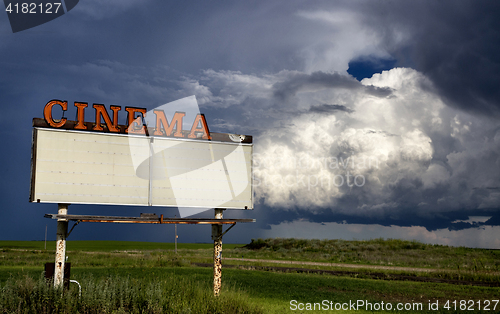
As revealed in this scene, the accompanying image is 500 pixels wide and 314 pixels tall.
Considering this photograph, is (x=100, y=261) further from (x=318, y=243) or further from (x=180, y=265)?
(x=318, y=243)

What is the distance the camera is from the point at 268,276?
86.4 ft

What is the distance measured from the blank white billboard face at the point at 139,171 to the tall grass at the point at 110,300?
3.12 meters

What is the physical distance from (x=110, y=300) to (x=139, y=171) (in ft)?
16.1

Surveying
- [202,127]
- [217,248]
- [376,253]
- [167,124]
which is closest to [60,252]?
[217,248]

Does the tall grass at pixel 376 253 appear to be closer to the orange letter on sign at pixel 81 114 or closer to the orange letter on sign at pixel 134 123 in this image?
the orange letter on sign at pixel 134 123

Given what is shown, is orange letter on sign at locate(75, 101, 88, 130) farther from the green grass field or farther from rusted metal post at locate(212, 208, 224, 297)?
rusted metal post at locate(212, 208, 224, 297)

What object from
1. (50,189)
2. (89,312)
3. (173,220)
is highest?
(50,189)

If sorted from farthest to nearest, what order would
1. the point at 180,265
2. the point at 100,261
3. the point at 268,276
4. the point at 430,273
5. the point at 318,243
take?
the point at 318,243, the point at 100,261, the point at 180,265, the point at 430,273, the point at 268,276

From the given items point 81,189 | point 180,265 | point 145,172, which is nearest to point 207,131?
point 145,172

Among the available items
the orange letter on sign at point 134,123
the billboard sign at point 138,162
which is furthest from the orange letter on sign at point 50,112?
the orange letter on sign at point 134,123

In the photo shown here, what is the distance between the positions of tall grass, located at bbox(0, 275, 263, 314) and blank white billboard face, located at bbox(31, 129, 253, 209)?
10.2 ft

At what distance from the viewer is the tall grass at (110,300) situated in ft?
35.2

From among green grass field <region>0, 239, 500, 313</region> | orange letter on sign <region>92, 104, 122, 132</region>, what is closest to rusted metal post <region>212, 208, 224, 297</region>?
green grass field <region>0, 239, 500, 313</region>

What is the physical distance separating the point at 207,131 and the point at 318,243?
5469 centimetres
